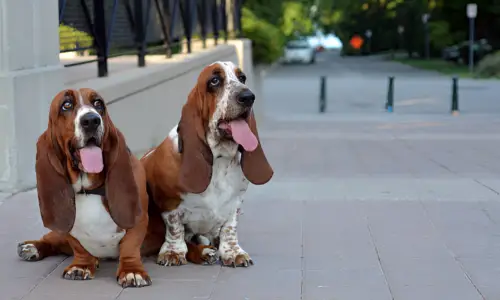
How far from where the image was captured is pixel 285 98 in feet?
96.0

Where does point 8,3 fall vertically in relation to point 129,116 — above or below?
above

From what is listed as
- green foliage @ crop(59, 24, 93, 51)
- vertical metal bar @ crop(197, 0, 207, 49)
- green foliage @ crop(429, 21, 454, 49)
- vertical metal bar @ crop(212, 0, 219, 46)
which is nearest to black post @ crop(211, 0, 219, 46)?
vertical metal bar @ crop(212, 0, 219, 46)

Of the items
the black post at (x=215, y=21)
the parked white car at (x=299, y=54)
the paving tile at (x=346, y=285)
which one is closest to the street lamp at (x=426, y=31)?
the parked white car at (x=299, y=54)

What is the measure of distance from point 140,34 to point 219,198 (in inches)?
297

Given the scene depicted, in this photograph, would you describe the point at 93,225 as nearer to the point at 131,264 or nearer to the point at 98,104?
the point at 131,264

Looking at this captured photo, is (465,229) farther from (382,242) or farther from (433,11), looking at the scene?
(433,11)

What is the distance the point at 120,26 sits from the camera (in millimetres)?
11922

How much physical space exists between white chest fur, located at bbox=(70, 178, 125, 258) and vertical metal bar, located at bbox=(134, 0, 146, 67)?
7442 millimetres

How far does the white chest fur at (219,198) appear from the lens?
199 inches

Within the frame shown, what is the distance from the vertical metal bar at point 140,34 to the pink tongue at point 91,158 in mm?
7604

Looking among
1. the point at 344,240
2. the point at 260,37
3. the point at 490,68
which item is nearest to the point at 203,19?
the point at 344,240

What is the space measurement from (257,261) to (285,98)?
24.0m

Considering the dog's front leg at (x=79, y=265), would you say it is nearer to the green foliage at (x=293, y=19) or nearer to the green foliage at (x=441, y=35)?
the green foliage at (x=441, y=35)

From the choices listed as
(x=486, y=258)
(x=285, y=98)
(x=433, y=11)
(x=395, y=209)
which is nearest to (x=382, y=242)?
(x=486, y=258)
